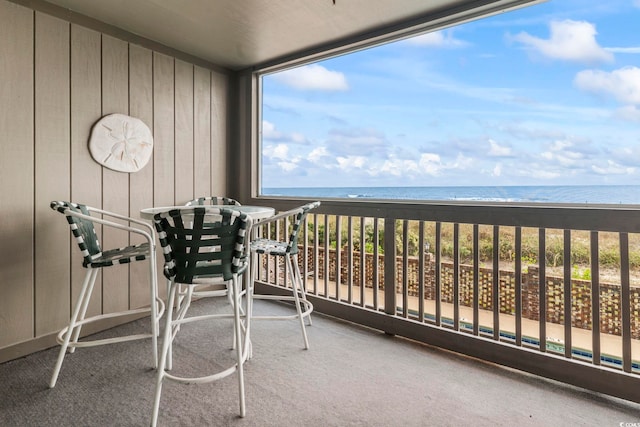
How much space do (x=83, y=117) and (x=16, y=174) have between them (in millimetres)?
561

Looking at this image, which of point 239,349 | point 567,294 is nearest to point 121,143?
point 239,349

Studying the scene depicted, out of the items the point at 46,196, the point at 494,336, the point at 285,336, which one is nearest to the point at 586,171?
the point at 494,336

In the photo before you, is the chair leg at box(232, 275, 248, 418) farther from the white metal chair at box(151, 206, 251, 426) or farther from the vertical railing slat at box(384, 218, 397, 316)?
the vertical railing slat at box(384, 218, 397, 316)

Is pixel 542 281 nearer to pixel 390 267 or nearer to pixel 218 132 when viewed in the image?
pixel 390 267

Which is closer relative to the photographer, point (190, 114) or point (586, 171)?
point (586, 171)

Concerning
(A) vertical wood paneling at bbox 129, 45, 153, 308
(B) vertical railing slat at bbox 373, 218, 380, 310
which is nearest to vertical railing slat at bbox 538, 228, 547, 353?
(B) vertical railing slat at bbox 373, 218, 380, 310

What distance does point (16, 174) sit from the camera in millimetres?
1994

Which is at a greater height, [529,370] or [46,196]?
[46,196]

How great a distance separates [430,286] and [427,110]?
7.59 m

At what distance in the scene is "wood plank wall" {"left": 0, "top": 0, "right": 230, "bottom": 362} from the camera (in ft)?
6.49

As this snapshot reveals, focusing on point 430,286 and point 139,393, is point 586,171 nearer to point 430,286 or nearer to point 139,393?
point 139,393

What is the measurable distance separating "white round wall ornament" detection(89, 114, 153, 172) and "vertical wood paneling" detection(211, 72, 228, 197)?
2.14 feet

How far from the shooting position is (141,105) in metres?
2.62

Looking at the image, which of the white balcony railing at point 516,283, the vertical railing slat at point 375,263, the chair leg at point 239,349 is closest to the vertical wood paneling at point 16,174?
the chair leg at point 239,349
